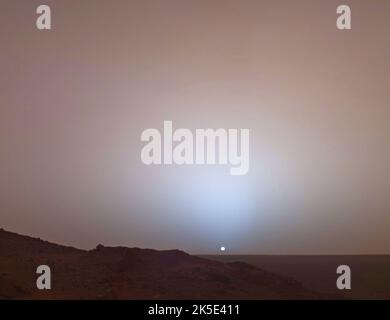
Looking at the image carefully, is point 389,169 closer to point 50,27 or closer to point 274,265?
point 274,265

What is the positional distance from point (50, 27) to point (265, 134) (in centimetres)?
175

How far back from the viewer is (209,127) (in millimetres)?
3912

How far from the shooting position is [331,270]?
157 inches

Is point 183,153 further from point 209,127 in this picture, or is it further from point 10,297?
point 10,297

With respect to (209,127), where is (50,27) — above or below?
above

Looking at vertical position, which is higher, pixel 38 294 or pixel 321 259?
pixel 321 259

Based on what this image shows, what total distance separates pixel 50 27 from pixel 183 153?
1.33 m

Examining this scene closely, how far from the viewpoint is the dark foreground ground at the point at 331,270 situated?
3951mm

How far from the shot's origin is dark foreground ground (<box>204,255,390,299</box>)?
3.95m
